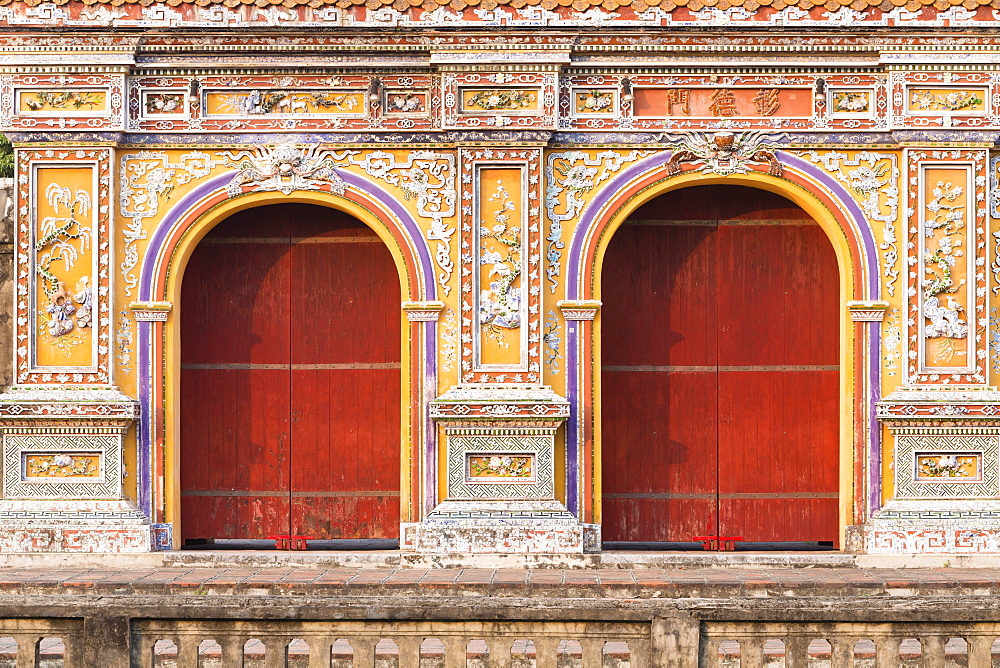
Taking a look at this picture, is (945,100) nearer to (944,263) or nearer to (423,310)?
(944,263)

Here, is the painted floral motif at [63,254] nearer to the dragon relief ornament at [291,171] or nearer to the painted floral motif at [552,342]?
the dragon relief ornament at [291,171]

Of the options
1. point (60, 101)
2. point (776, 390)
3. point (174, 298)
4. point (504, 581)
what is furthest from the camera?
point (776, 390)

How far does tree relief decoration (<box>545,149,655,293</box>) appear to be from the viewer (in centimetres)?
1180

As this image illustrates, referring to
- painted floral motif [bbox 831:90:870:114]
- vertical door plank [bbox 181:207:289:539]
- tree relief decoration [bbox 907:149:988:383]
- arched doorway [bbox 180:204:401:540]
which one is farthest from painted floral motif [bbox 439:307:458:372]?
tree relief decoration [bbox 907:149:988:383]

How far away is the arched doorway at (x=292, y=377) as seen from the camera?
1231 cm

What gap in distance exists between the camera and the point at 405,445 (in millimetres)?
11859

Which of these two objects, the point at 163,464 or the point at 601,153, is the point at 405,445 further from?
the point at 601,153

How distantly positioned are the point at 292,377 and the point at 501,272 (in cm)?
232

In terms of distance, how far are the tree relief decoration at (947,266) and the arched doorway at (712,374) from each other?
3.34 feet

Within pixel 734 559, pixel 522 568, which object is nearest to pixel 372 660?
pixel 522 568

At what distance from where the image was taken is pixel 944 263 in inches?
458

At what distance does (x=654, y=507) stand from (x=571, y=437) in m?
1.23

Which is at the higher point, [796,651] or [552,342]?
[552,342]

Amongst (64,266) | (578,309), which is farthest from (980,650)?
(64,266)
